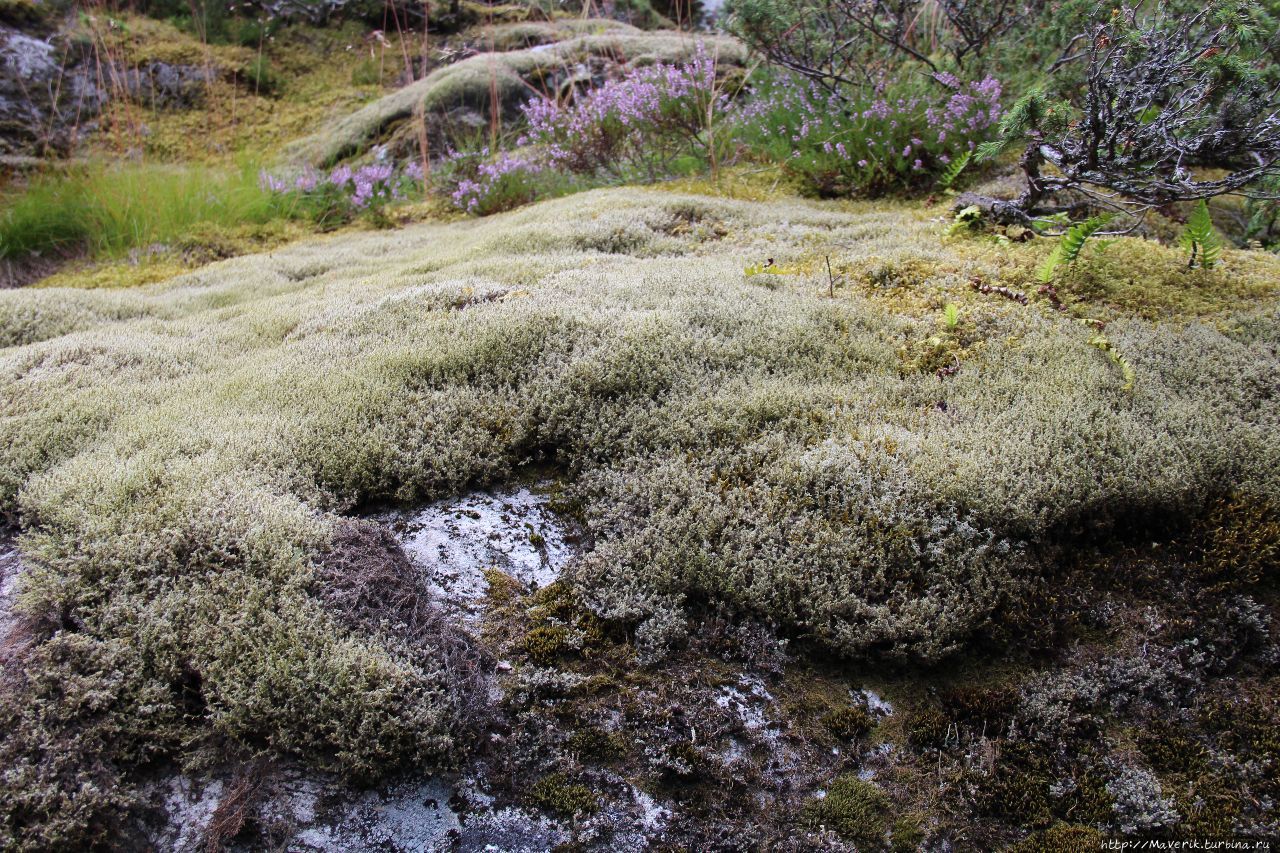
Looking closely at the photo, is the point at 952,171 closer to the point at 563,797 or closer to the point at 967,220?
the point at 967,220

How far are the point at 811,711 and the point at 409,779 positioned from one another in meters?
1.46

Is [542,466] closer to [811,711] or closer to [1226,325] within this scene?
[811,711]

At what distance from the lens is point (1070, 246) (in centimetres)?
469

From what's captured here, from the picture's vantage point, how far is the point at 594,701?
2789 millimetres

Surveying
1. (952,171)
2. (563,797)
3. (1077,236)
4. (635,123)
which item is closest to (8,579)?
(563,797)

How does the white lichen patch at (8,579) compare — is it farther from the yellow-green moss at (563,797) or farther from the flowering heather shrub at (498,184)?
the flowering heather shrub at (498,184)

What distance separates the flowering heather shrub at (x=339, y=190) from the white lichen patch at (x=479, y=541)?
716 centimetres

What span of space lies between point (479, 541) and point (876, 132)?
21.1ft

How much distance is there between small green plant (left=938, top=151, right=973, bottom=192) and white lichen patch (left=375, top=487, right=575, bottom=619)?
16.7 feet

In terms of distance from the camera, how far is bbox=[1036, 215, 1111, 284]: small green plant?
464 centimetres

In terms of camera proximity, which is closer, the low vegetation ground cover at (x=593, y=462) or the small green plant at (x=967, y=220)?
the low vegetation ground cover at (x=593, y=462)

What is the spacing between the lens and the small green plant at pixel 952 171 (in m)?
6.58

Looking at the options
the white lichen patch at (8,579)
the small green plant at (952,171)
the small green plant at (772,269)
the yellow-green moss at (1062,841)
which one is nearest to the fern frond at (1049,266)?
the small green plant at (772,269)

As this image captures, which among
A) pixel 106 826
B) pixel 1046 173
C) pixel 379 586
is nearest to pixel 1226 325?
pixel 1046 173
